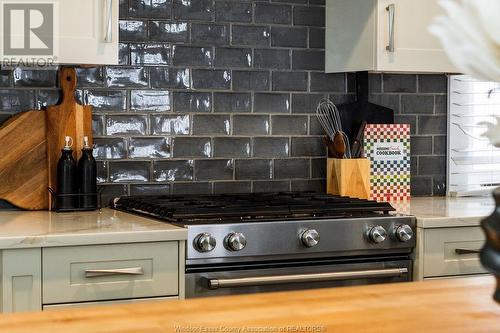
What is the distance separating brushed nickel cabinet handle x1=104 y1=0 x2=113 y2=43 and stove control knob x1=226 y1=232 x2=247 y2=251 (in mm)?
897

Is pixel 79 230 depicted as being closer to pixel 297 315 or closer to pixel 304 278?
pixel 304 278

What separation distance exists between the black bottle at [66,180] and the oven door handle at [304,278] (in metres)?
0.80

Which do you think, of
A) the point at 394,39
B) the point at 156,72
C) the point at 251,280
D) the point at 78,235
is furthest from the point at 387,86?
the point at 78,235

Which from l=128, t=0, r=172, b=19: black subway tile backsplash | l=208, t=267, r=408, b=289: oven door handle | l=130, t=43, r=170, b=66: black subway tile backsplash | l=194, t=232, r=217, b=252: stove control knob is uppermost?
l=128, t=0, r=172, b=19: black subway tile backsplash

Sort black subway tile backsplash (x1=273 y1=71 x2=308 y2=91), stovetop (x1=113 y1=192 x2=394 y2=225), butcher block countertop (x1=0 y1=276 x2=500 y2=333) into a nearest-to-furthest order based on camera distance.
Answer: butcher block countertop (x1=0 y1=276 x2=500 y2=333) < stovetop (x1=113 y1=192 x2=394 y2=225) < black subway tile backsplash (x1=273 y1=71 x2=308 y2=91)

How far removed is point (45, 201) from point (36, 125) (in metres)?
0.32

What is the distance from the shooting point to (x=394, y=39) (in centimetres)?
365

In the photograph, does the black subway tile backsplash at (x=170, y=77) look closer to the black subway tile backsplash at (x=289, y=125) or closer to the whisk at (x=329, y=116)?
the black subway tile backsplash at (x=289, y=125)

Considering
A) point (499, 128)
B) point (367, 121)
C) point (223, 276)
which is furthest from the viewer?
point (367, 121)

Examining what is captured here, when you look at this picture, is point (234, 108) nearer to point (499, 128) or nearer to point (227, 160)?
point (227, 160)

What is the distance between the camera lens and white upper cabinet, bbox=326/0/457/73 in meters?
3.64

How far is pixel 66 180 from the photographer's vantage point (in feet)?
11.0

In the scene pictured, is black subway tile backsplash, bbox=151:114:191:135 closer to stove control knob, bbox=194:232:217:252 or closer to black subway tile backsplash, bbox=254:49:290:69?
black subway tile backsplash, bbox=254:49:290:69

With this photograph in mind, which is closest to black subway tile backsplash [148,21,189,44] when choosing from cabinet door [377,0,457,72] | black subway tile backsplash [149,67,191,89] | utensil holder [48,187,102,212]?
black subway tile backsplash [149,67,191,89]
